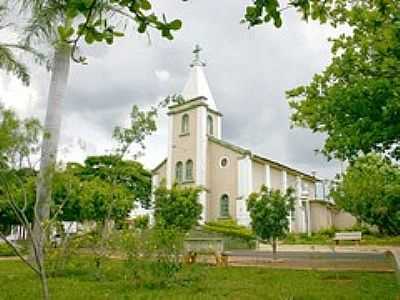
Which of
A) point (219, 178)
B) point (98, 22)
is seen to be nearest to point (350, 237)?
point (219, 178)

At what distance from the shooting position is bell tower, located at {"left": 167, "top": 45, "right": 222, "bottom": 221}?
35938 millimetres

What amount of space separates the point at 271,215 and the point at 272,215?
0.04 meters

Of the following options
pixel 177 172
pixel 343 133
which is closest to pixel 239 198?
pixel 177 172

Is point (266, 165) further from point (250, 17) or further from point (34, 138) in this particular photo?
point (250, 17)

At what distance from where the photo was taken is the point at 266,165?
122ft

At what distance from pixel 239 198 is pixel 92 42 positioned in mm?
32299

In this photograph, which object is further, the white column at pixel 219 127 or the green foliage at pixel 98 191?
the white column at pixel 219 127

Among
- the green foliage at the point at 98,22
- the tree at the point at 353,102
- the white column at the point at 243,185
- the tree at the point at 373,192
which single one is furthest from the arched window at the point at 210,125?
the green foliage at the point at 98,22

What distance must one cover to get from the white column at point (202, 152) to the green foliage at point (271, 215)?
640 inches

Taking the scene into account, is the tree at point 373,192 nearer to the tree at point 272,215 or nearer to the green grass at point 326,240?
the green grass at point 326,240

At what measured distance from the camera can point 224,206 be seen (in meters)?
35.1

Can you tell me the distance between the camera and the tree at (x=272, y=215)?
720 inches

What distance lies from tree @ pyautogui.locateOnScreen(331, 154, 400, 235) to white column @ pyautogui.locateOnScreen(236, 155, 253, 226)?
21.5ft

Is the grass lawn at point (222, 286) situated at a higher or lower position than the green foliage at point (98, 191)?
lower
